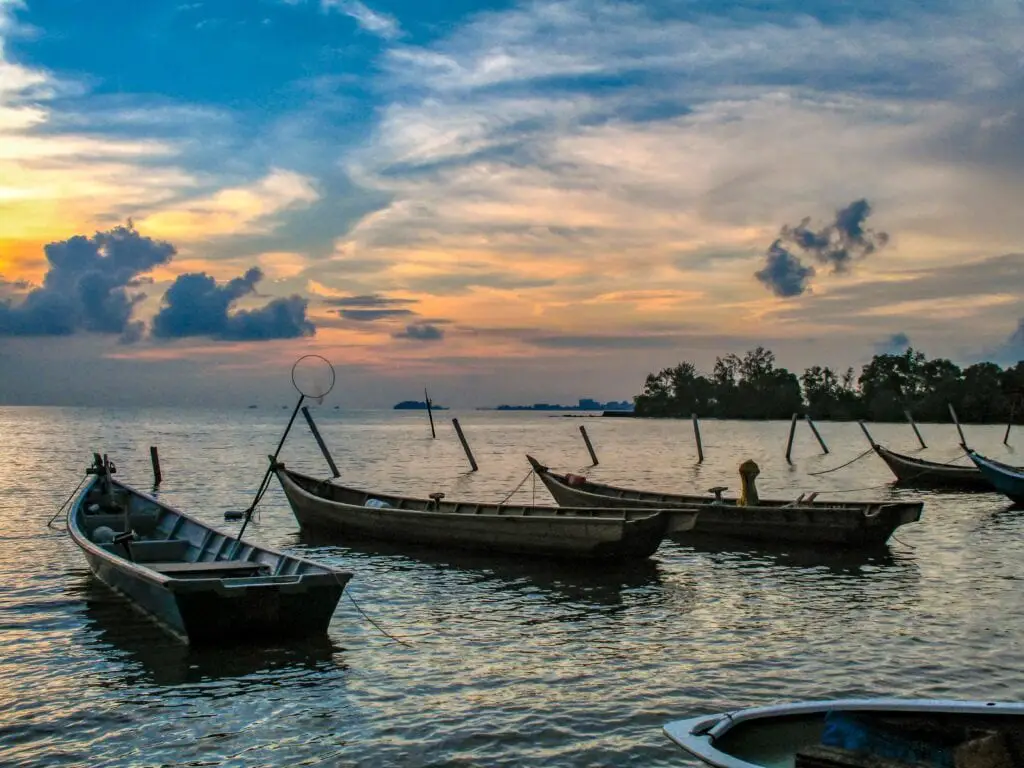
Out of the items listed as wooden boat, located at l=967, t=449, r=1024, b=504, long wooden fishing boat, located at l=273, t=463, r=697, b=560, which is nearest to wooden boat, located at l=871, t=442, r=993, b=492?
wooden boat, located at l=967, t=449, r=1024, b=504

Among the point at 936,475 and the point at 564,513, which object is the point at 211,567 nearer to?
the point at 564,513

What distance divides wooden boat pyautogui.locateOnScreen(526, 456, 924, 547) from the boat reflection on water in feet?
39.6

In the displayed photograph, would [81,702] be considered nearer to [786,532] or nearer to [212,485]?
[786,532]

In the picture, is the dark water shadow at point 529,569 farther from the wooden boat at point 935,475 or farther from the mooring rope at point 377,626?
the wooden boat at point 935,475

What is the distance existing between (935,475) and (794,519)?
63.8ft

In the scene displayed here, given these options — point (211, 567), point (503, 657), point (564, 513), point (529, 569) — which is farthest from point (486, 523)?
point (503, 657)

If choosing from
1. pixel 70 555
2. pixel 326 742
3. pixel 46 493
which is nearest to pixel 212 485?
pixel 46 493

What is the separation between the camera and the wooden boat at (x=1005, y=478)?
29.5m

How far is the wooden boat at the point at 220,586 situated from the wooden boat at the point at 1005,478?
81.8ft

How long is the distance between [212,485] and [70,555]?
65.5ft

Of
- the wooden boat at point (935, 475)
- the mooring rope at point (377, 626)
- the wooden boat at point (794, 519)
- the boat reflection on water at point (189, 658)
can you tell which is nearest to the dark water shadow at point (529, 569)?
the mooring rope at point (377, 626)

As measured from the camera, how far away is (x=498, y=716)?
9.80 m

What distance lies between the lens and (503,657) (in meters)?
12.0

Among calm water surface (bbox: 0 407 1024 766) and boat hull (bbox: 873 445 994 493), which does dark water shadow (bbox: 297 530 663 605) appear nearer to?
calm water surface (bbox: 0 407 1024 766)
